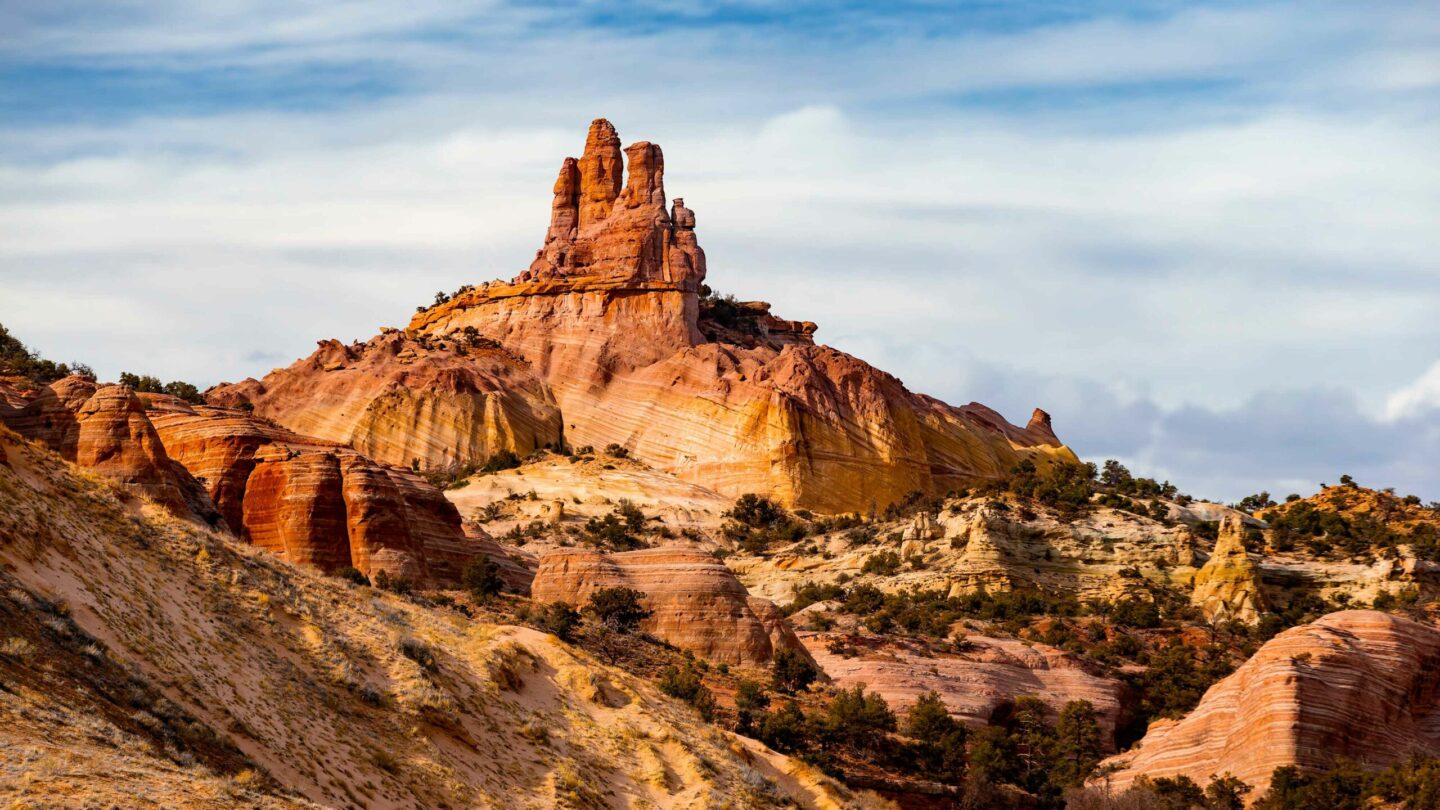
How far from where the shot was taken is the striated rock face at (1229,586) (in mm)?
80188

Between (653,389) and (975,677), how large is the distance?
63520 mm

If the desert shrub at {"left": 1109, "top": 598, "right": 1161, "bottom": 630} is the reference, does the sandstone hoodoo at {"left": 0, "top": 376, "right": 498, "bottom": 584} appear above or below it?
above

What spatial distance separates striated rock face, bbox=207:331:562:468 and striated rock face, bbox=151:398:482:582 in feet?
171

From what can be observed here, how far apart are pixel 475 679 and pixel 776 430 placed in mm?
75769

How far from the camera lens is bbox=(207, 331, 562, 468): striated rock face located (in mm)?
119438

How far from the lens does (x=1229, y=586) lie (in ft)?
268

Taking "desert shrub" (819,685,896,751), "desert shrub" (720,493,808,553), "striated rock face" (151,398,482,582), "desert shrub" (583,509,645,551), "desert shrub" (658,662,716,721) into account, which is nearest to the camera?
"desert shrub" (658,662,716,721)

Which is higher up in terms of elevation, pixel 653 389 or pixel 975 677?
pixel 653 389

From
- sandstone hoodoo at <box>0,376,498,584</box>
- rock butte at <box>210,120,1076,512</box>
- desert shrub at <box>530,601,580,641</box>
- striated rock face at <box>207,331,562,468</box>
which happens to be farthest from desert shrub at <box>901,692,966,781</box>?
striated rock face at <box>207,331,562,468</box>

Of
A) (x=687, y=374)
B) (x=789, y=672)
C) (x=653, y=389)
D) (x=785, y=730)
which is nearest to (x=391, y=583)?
(x=789, y=672)

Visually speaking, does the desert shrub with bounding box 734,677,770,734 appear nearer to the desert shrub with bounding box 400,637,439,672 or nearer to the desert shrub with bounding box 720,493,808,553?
the desert shrub with bounding box 400,637,439,672

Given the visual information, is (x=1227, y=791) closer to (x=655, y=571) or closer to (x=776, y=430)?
(x=655, y=571)

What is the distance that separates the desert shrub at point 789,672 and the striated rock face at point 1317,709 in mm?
9733

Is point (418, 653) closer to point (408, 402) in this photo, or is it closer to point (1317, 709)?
point (1317, 709)
